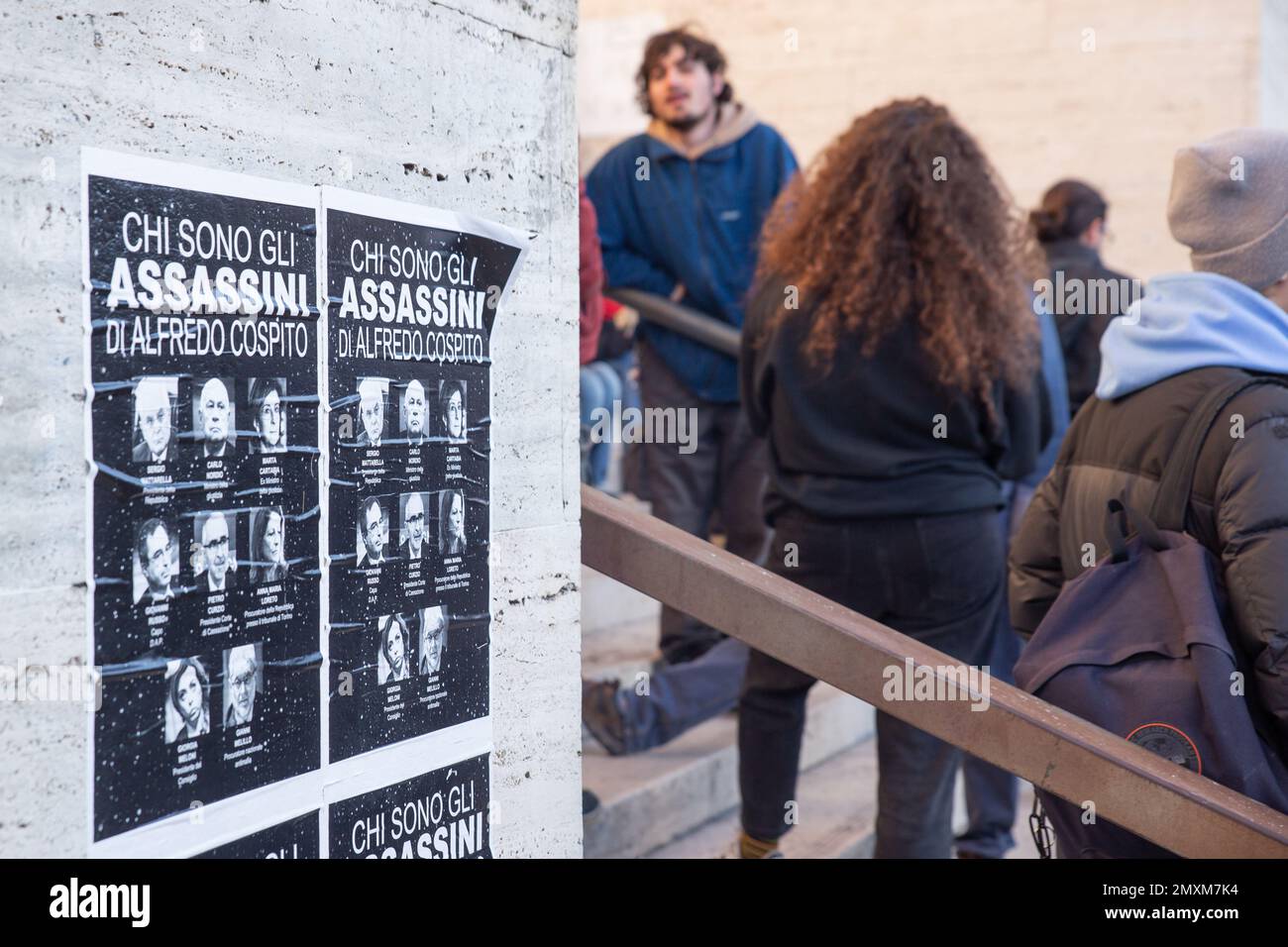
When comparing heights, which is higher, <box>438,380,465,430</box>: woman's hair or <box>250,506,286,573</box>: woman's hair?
<box>438,380,465,430</box>: woman's hair

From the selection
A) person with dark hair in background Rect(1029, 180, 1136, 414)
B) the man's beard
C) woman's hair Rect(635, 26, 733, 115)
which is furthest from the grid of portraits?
person with dark hair in background Rect(1029, 180, 1136, 414)

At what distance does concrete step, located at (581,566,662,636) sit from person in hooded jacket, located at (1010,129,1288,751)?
8.64 ft

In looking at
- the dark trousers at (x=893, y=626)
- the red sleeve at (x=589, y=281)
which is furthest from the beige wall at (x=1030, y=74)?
the dark trousers at (x=893, y=626)

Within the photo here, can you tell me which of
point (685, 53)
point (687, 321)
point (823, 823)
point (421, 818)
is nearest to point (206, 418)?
point (421, 818)

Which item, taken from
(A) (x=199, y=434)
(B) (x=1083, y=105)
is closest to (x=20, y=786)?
(A) (x=199, y=434)

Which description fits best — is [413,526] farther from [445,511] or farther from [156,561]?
[156,561]

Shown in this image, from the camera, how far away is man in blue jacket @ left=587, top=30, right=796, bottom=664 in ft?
13.6

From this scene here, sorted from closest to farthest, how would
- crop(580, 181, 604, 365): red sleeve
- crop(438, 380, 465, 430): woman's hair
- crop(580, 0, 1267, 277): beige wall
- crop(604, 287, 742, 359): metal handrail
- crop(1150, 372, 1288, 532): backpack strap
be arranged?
crop(438, 380, 465, 430): woman's hair < crop(1150, 372, 1288, 532): backpack strap < crop(580, 181, 604, 365): red sleeve < crop(604, 287, 742, 359): metal handrail < crop(580, 0, 1267, 277): beige wall

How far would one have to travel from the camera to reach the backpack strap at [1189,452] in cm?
205

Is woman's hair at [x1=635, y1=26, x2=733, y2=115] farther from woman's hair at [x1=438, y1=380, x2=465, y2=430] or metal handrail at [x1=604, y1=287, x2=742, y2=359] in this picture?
woman's hair at [x1=438, y1=380, x2=465, y2=430]

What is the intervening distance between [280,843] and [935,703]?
0.87 meters

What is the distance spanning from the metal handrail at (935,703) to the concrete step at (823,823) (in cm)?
165

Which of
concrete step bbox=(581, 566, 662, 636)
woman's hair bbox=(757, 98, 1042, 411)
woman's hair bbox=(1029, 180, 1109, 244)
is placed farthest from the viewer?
concrete step bbox=(581, 566, 662, 636)

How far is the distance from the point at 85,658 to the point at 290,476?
0.30m
